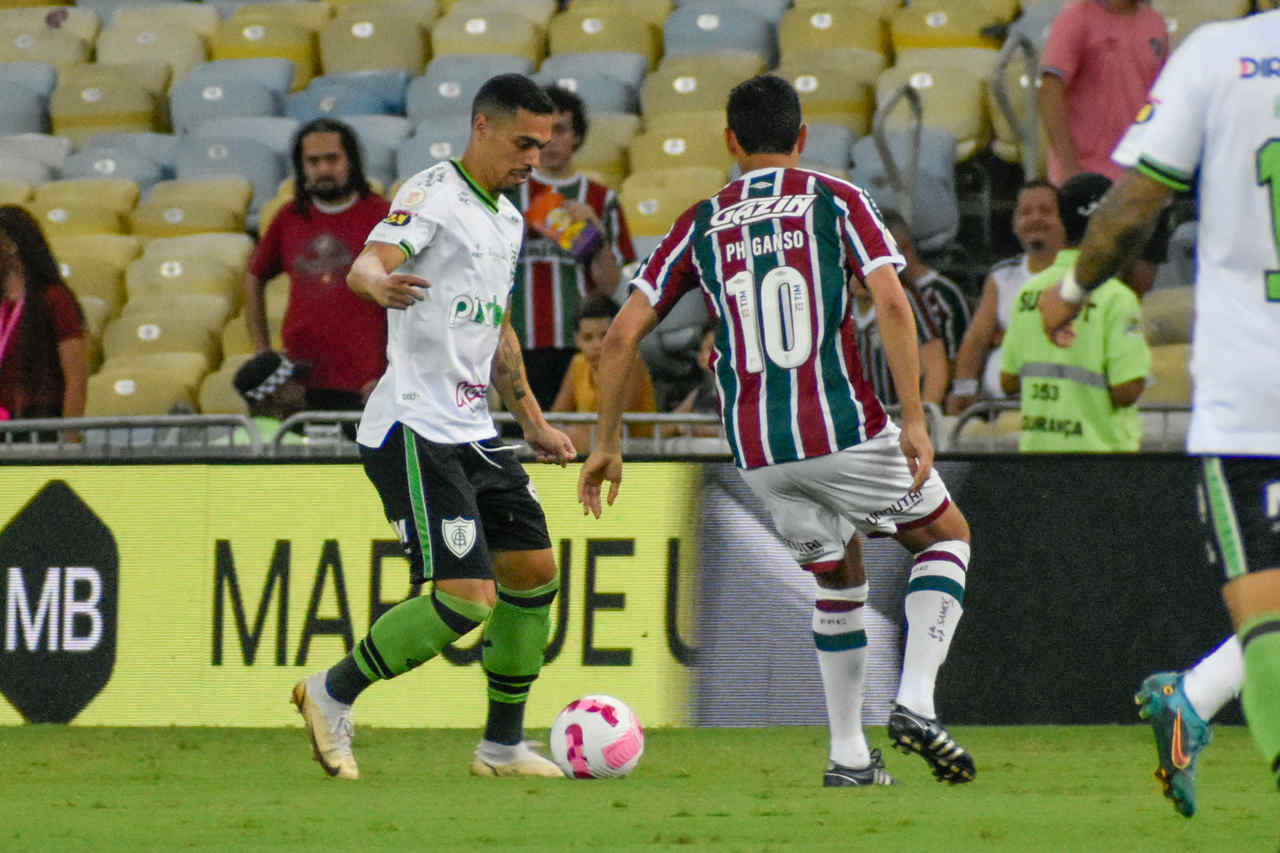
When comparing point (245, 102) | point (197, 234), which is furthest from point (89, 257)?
point (245, 102)

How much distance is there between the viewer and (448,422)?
6.40 meters

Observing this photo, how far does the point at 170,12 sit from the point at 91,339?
13.3 ft

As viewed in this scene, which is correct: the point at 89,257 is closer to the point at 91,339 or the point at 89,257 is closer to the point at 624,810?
the point at 91,339

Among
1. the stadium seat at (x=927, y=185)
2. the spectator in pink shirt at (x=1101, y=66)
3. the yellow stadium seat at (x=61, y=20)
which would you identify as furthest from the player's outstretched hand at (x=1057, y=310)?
the yellow stadium seat at (x=61, y=20)

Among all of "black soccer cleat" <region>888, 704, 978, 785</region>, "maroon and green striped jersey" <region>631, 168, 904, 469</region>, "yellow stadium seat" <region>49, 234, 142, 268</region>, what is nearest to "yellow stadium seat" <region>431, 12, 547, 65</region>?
"yellow stadium seat" <region>49, 234, 142, 268</region>

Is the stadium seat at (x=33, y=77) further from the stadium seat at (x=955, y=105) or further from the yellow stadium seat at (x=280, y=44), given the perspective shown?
the stadium seat at (x=955, y=105)

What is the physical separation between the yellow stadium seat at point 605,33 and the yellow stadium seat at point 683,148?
55.3 inches

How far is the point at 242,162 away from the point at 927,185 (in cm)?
473

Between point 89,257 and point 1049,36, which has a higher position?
point 1049,36

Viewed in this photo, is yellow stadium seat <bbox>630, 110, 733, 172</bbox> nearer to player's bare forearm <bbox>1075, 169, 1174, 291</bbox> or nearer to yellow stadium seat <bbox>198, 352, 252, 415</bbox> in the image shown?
yellow stadium seat <bbox>198, 352, 252, 415</bbox>

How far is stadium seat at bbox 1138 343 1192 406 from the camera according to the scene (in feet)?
31.9

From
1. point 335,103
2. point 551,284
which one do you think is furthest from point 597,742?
point 335,103

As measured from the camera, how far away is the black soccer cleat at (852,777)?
619 centimetres

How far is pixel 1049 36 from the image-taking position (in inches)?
406
